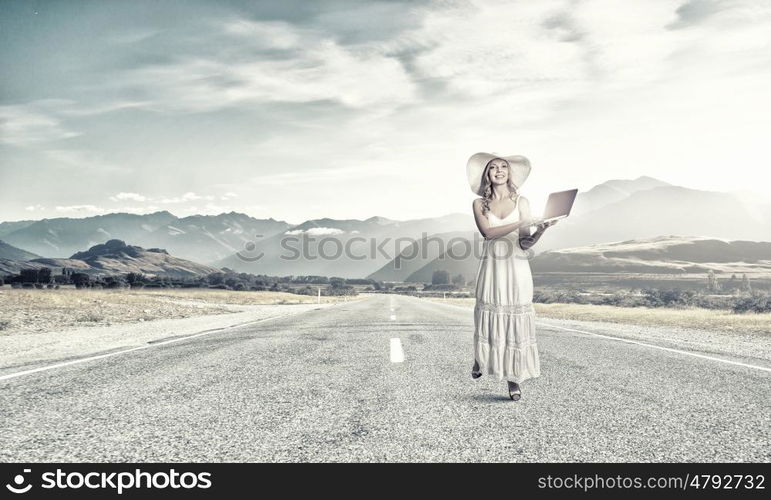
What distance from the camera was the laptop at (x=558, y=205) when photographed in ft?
14.6

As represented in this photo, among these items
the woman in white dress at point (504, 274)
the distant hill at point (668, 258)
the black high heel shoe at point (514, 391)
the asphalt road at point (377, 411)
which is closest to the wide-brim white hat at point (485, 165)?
the woman in white dress at point (504, 274)

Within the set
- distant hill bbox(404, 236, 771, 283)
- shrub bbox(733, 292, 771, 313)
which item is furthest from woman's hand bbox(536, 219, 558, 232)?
distant hill bbox(404, 236, 771, 283)

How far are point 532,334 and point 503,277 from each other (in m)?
0.63

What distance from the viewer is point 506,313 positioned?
4.96 metres

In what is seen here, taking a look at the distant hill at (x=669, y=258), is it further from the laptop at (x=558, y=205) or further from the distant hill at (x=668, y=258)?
the laptop at (x=558, y=205)

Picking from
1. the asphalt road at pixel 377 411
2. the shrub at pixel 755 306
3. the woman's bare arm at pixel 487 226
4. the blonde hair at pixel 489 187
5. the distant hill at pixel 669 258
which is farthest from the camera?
the distant hill at pixel 669 258

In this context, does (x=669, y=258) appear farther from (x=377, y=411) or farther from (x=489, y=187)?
(x=377, y=411)

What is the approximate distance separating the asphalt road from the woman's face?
83.2 inches

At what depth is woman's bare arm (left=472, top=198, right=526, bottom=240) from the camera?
16.0 ft

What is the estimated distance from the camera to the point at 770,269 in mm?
129500

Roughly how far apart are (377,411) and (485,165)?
8.51ft

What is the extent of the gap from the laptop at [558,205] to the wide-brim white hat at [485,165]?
703 millimetres
